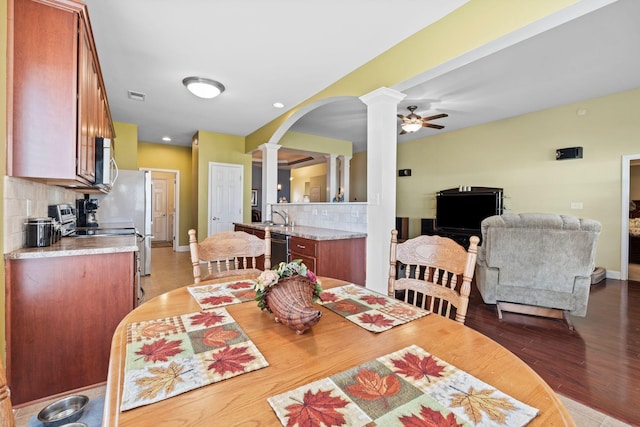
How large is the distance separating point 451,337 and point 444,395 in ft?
1.05

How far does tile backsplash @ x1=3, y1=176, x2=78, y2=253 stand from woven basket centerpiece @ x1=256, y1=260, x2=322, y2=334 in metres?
1.66

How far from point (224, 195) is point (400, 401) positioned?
239 inches

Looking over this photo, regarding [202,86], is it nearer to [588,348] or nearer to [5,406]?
[5,406]

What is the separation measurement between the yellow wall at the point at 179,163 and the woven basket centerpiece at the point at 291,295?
6725 mm

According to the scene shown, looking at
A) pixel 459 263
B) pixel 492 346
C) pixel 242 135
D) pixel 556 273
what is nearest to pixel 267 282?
pixel 492 346

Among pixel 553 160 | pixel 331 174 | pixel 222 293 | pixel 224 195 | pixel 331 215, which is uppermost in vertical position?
pixel 331 174

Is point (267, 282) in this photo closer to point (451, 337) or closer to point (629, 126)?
point (451, 337)

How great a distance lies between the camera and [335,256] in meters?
2.98

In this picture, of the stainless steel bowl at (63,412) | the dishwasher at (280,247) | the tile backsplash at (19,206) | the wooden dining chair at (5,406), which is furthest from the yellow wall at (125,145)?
the wooden dining chair at (5,406)

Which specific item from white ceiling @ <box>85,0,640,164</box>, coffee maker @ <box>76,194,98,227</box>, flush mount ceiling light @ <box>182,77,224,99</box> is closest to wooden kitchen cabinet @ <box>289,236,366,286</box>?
white ceiling @ <box>85,0,640,164</box>

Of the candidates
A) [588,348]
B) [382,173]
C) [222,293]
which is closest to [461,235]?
[588,348]

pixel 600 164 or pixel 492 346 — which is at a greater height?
pixel 600 164

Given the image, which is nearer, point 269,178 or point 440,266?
point 440,266

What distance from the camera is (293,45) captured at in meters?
2.76
